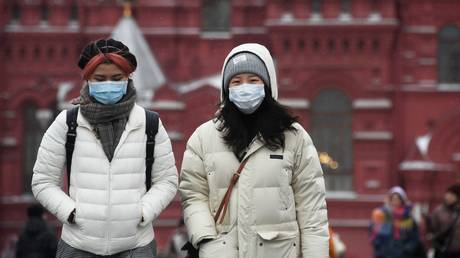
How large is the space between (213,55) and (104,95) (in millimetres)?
20683

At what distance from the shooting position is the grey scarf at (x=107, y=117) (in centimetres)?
658

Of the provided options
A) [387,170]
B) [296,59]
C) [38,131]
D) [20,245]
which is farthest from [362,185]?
[20,245]

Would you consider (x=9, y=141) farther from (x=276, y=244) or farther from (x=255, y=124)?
(x=276, y=244)

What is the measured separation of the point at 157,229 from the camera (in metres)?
25.7

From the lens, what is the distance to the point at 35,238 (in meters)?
11.8

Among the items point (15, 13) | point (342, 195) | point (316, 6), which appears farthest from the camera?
point (15, 13)

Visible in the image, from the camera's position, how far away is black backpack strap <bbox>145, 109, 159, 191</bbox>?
6.65 m

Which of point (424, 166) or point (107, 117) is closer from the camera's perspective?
point (107, 117)

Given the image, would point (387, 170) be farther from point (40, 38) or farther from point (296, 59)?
point (40, 38)

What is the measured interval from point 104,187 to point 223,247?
685 millimetres

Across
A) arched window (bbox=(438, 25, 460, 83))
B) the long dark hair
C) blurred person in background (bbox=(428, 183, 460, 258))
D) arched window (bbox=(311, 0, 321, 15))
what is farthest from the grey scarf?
arched window (bbox=(438, 25, 460, 83))

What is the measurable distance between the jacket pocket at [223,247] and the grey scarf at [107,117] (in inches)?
27.0

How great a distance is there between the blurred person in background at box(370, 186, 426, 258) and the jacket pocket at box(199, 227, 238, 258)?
6532 mm

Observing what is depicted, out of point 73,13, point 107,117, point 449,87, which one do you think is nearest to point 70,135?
point 107,117
